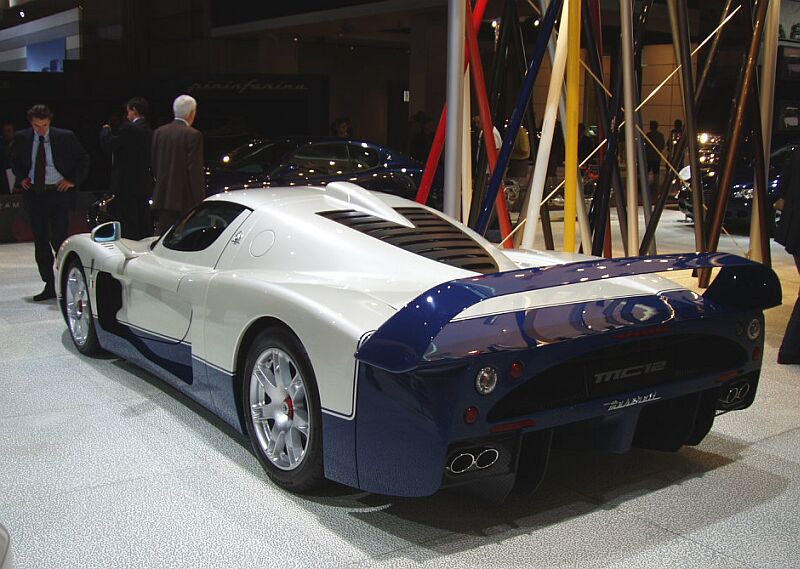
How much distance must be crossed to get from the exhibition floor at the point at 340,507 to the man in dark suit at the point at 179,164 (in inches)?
111

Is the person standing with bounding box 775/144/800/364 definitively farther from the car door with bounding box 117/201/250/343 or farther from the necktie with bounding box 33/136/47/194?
the necktie with bounding box 33/136/47/194

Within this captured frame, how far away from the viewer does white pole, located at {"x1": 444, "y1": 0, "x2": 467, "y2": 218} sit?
696 centimetres

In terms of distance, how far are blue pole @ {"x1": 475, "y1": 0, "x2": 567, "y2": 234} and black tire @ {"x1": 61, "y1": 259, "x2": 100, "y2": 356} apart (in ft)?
9.32

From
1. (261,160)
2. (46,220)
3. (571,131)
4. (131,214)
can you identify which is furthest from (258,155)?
(571,131)

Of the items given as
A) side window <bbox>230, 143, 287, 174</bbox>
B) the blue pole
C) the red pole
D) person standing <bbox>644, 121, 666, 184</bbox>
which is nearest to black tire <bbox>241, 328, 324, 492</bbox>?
the blue pole

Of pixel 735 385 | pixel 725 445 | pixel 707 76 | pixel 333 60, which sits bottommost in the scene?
pixel 725 445

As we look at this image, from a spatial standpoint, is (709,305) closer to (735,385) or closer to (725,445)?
(735,385)

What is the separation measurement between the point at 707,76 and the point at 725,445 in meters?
4.71

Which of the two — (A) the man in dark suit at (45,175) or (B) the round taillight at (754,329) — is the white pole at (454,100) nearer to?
(A) the man in dark suit at (45,175)

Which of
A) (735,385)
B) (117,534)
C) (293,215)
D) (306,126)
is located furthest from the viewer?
(306,126)

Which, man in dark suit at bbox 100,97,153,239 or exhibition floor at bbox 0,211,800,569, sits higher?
man in dark suit at bbox 100,97,153,239

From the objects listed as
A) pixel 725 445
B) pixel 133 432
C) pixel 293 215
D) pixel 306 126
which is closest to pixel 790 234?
pixel 725 445

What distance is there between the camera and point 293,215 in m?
4.38

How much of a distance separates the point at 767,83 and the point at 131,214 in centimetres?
566
